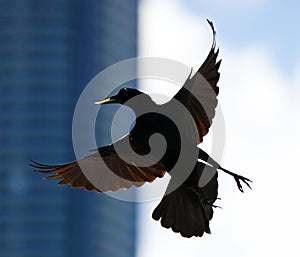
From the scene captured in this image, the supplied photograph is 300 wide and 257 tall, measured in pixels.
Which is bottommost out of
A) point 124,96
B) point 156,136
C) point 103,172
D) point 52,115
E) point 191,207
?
point 191,207

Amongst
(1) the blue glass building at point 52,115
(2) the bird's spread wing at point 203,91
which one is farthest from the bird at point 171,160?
(1) the blue glass building at point 52,115

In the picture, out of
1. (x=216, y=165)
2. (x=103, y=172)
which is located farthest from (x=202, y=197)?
(x=103, y=172)

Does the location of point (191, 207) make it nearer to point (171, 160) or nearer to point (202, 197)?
point (202, 197)

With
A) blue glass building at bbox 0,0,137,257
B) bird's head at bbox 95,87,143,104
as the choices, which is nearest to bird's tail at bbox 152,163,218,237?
bird's head at bbox 95,87,143,104

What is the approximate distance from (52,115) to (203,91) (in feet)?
361

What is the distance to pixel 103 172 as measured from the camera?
879 cm

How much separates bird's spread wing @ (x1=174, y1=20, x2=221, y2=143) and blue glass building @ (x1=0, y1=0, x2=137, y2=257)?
93827 mm

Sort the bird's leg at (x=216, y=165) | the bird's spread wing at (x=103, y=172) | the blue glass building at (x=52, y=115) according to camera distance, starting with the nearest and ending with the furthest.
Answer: the bird's leg at (x=216, y=165), the bird's spread wing at (x=103, y=172), the blue glass building at (x=52, y=115)

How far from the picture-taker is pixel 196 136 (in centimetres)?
761

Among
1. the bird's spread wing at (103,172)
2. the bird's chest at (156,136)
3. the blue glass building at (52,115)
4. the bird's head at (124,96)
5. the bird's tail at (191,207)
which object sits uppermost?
the blue glass building at (52,115)

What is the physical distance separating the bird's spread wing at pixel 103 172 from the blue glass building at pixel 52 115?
93.0m

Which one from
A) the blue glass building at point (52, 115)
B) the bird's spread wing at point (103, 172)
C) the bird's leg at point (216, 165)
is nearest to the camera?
the bird's leg at point (216, 165)

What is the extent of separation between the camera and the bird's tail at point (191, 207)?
306 inches

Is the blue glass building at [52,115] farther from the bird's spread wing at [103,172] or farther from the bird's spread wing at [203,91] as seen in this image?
the bird's spread wing at [203,91]
